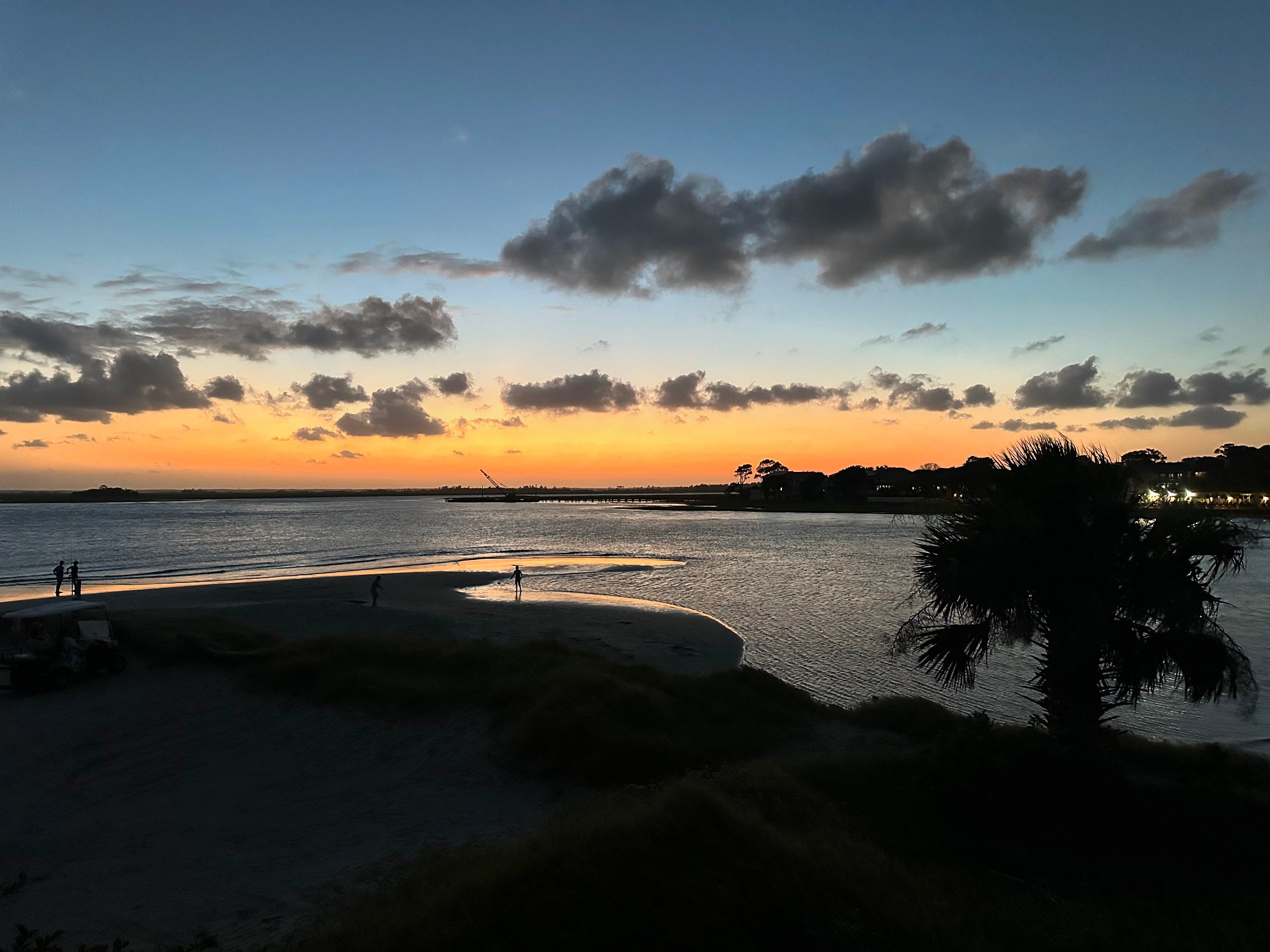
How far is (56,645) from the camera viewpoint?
1975 cm

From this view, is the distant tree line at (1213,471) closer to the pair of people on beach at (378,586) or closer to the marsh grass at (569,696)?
the marsh grass at (569,696)

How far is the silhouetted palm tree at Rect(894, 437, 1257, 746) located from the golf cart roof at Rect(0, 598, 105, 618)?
22.6m

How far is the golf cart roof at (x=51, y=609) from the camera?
64.7 feet

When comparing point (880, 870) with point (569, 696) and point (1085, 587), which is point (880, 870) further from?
point (569, 696)

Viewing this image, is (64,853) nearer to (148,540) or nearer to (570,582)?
(570,582)

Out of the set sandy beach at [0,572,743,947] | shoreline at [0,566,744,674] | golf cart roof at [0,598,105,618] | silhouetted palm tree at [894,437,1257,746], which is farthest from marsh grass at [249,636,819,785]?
golf cart roof at [0,598,105,618]

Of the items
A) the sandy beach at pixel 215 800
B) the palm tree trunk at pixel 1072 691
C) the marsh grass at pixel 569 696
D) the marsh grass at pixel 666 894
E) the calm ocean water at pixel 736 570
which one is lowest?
the calm ocean water at pixel 736 570

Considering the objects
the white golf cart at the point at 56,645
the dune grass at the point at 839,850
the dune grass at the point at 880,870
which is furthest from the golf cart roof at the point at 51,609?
the dune grass at the point at 880,870

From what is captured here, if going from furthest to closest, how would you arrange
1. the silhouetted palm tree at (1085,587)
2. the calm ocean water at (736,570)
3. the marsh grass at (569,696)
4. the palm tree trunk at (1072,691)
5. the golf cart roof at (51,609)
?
the calm ocean water at (736,570) → the golf cart roof at (51,609) → the marsh grass at (569,696) → the palm tree trunk at (1072,691) → the silhouetted palm tree at (1085,587)

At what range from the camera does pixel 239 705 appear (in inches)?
703

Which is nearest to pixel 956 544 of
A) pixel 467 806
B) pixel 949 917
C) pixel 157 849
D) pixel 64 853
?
pixel 949 917

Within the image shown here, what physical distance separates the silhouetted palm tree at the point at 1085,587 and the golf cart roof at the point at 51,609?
2257 centimetres

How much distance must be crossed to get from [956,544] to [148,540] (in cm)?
10050

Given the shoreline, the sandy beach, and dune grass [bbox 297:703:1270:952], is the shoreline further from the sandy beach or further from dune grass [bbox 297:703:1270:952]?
dune grass [bbox 297:703:1270:952]
